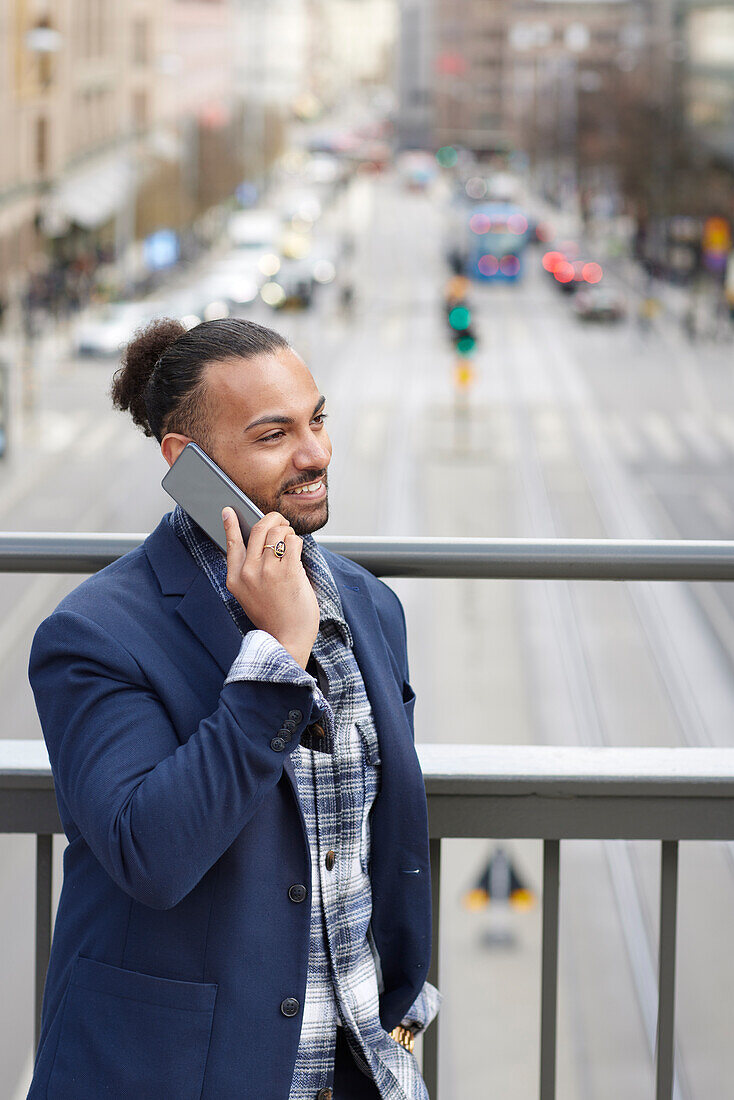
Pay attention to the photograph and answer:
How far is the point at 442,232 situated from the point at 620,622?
83.8 meters

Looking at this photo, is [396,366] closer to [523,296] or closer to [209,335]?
[523,296]

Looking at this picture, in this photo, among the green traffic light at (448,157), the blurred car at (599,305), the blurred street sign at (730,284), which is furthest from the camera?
the green traffic light at (448,157)

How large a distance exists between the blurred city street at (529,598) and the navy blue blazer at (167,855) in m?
0.69

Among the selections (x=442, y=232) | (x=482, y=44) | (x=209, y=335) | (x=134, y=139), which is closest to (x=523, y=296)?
(x=134, y=139)

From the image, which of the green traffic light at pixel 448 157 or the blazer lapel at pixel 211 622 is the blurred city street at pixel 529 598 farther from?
the green traffic light at pixel 448 157

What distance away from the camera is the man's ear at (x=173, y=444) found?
215 cm

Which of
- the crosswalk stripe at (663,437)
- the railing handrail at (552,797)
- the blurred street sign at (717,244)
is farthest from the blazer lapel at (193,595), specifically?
the blurred street sign at (717,244)

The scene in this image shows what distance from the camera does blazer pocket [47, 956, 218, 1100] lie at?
1992 mm

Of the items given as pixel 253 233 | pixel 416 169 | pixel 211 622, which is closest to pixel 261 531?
pixel 211 622

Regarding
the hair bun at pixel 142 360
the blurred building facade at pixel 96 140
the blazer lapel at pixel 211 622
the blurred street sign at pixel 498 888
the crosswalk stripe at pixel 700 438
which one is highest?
the hair bun at pixel 142 360

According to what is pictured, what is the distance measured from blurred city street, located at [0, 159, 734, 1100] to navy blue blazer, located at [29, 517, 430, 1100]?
0.69 metres

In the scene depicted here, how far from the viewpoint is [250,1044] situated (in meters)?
2.01

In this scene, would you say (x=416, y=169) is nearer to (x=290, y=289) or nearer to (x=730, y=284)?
(x=290, y=289)

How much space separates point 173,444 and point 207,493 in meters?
0.10
